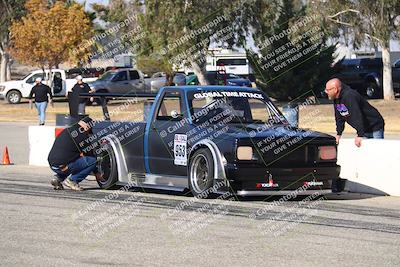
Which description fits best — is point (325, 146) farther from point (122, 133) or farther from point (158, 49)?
point (158, 49)

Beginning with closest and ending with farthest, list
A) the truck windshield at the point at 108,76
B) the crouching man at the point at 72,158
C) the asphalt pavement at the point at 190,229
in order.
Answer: the asphalt pavement at the point at 190,229
the crouching man at the point at 72,158
the truck windshield at the point at 108,76

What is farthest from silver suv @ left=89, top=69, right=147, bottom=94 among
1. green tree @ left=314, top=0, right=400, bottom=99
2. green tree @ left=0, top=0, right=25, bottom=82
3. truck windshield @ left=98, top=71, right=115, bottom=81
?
green tree @ left=0, top=0, right=25, bottom=82

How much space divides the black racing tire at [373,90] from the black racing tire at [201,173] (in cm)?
3427

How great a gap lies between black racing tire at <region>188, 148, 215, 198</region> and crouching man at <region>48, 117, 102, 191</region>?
1996 mm

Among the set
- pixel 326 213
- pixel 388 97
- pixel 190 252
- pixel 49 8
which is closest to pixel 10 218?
pixel 190 252

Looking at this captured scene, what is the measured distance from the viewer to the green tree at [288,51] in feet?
135

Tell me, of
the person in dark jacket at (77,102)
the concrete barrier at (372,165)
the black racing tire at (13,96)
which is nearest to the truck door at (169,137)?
the person in dark jacket at (77,102)

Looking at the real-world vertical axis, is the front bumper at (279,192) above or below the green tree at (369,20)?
below

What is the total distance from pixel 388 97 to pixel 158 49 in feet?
35.8

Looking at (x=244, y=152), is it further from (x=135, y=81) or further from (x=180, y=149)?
(x=135, y=81)

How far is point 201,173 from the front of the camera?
11836mm

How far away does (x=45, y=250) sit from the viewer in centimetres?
823

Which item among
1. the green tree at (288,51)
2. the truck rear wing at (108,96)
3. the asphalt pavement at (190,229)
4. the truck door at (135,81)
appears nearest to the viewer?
the asphalt pavement at (190,229)

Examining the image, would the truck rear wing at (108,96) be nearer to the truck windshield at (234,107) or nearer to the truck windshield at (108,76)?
the truck windshield at (234,107)
